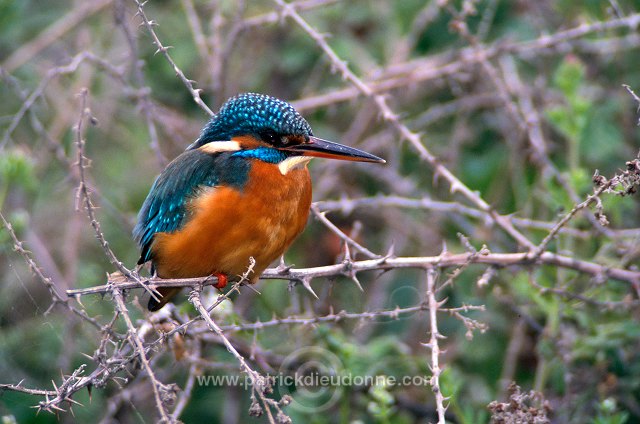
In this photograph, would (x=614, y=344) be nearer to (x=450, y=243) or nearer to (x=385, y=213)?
(x=450, y=243)

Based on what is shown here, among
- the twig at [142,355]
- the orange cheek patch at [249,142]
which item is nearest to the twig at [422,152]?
the orange cheek patch at [249,142]

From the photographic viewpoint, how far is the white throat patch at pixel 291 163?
271 cm

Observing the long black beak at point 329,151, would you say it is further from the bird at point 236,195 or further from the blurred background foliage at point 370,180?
the blurred background foliage at point 370,180

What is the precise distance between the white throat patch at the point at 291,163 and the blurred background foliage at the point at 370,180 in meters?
0.49

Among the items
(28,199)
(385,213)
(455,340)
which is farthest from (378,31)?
(28,199)

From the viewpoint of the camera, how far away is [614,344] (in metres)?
2.80

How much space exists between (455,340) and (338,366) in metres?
0.99

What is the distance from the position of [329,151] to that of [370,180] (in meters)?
1.56

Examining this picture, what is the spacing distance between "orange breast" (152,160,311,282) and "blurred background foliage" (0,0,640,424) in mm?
270

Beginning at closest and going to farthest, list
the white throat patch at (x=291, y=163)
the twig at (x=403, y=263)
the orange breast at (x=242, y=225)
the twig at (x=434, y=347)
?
the twig at (x=434, y=347)
the twig at (x=403, y=263)
the orange breast at (x=242, y=225)
the white throat patch at (x=291, y=163)

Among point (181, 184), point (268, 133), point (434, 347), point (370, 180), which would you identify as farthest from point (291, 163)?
point (370, 180)

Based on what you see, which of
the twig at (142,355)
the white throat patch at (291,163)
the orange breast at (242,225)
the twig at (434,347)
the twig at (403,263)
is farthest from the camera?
the white throat patch at (291,163)

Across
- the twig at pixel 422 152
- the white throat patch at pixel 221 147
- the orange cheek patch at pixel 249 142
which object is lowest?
the white throat patch at pixel 221 147

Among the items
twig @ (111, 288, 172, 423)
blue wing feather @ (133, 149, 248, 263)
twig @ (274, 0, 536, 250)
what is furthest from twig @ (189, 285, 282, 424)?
twig @ (274, 0, 536, 250)
